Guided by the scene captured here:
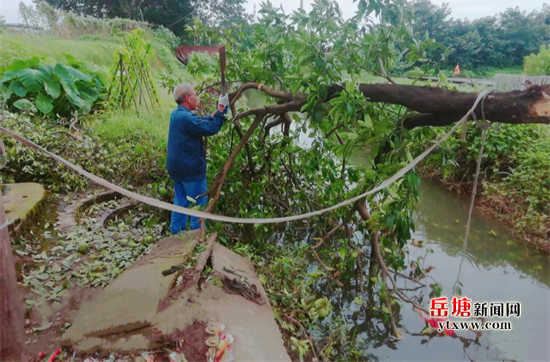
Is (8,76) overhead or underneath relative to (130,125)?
overhead

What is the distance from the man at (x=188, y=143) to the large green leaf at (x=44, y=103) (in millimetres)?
3550

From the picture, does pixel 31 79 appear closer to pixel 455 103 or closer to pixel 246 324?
pixel 246 324

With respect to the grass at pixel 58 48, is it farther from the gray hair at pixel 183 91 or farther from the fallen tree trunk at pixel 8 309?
the fallen tree trunk at pixel 8 309

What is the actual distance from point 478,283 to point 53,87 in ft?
22.5

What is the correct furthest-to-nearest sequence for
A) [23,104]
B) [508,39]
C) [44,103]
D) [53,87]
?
[508,39]
[53,87]
[44,103]
[23,104]

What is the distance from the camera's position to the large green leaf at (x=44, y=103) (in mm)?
5934

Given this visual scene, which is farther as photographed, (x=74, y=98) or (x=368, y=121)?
(x=74, y=98)

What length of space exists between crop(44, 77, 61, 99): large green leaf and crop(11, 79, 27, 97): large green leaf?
31 cm

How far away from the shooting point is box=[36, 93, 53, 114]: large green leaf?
5934mm

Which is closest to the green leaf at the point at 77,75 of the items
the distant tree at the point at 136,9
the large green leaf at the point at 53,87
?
the large green leaf at the point at 53,87

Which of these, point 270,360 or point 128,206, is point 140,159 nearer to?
point 128,206

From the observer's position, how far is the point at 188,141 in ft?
11.6

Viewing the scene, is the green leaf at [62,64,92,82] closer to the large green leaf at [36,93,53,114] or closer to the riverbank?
the large green leaf at [36,93,53,114]

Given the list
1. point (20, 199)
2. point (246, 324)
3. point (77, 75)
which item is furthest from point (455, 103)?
point (77, 75)
